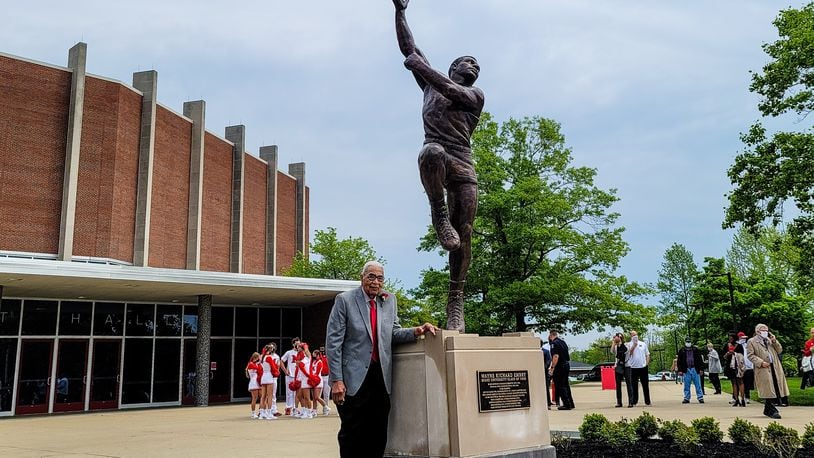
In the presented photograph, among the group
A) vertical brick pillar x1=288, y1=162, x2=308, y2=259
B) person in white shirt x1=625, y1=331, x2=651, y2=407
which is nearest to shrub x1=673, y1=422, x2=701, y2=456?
person in white shirt x1=625, y1=331, x2=651, y2=407

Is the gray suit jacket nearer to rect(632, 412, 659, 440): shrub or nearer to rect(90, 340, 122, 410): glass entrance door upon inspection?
rect(632, 412, 659, 440): shrub

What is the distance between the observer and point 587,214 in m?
32.4

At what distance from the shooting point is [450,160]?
6688 millimetres

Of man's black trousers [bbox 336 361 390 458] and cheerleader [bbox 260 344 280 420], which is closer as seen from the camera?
man's black trousers [bbox 336 361 390 458]

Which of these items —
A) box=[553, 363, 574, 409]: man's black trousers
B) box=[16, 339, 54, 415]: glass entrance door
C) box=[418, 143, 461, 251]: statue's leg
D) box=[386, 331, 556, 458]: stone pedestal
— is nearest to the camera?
box=[386, 331, 556, 458]: stone pedestal

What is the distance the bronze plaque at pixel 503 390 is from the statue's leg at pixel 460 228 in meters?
0.90

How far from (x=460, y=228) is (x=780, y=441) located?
13.7ft

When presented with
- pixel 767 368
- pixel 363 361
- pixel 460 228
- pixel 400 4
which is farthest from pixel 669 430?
pixel 400 4

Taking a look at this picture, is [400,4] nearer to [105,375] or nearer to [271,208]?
[105,375]

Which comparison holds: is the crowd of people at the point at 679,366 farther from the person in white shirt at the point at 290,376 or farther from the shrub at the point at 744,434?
the person in white shirt at the point at 290,376

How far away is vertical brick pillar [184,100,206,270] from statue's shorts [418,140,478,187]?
122 feet

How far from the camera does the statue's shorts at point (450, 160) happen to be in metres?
6.62

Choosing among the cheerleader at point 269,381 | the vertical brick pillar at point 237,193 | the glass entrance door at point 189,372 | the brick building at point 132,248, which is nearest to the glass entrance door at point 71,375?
the brick building at point 132,248

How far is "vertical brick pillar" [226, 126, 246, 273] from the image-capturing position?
45.9 m
